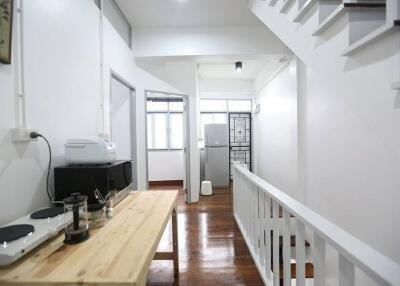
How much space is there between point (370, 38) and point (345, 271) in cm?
84

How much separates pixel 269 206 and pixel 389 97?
113cm

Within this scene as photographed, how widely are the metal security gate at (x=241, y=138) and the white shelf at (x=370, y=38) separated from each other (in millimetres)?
5318

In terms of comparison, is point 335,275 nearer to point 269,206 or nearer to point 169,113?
point 269,206

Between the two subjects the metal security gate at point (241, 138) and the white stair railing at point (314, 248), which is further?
the metal security gate at point (241, 138)

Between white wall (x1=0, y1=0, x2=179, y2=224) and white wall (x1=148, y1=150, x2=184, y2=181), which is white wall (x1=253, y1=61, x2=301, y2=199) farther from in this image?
white wall (x1=0, y1=0, x2=179, y2=224)

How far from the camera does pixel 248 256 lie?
2.38 meters

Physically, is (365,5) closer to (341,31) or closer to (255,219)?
(341,31)

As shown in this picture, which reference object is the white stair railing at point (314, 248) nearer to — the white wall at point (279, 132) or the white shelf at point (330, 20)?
the white shelf at point (330, 20)

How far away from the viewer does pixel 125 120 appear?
3.26m

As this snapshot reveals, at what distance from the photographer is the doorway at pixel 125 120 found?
3.11m

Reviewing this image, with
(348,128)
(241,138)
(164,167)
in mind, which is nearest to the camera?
(348,128)

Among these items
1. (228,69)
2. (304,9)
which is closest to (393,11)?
(304,9)

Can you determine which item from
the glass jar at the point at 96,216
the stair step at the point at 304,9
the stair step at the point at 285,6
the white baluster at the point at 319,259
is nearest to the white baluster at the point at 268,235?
the white baluster at the point at 319,259

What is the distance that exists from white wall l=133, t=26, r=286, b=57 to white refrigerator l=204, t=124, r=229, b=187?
2673 millimetres
